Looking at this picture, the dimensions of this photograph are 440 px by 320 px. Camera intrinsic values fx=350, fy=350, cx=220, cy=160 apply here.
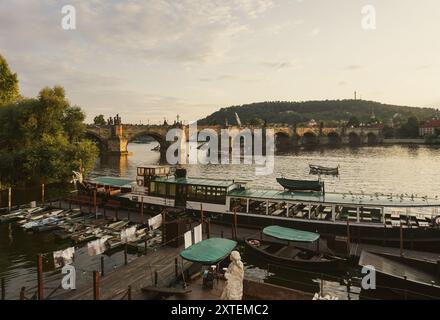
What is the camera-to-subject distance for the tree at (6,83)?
202ft

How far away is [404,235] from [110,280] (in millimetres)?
22766

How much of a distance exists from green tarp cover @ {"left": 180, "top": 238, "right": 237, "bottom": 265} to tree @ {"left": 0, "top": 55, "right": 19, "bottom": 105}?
5469 cm

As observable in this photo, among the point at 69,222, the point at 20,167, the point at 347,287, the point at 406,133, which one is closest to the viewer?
the point at 347,287

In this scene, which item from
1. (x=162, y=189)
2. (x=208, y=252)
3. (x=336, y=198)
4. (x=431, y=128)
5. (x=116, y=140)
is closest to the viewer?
(x=208, y=252)

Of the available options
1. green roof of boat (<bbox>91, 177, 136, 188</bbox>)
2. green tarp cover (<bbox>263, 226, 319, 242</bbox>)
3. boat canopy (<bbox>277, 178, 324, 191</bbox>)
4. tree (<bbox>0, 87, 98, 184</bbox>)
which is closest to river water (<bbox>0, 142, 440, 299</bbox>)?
green tarp cover (<bbox>263, 226, 319, 242</bbox>)

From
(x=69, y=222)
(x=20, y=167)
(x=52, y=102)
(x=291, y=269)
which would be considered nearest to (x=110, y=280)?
(x=291, y=269)

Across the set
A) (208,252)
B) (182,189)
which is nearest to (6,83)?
(182,189)

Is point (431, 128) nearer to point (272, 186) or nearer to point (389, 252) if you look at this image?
point (272, 186)

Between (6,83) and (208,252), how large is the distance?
193 ft

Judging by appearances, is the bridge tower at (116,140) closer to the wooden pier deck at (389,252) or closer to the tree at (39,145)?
the tree at (39,145)

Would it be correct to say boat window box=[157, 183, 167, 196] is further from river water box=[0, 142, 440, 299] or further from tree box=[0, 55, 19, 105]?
tree box=[0, 55, 19, 105]

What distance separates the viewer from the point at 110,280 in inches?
874

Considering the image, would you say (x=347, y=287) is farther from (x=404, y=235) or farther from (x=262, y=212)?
(x=262, y=212)

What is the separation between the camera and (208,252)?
70.8 ft
